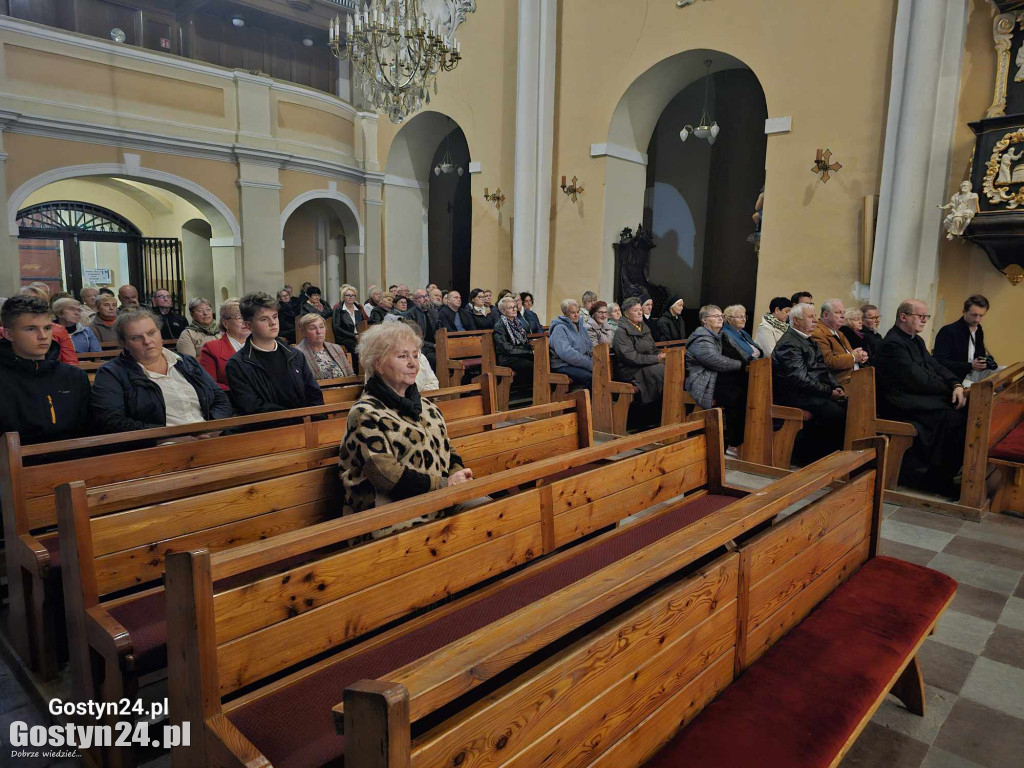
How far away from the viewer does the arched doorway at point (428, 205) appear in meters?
12.2

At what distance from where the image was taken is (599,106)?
8.88m

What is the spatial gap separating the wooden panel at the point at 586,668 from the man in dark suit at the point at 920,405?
326 centimetres

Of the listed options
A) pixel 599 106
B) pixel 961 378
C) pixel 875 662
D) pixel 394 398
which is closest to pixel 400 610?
pixel 394 398

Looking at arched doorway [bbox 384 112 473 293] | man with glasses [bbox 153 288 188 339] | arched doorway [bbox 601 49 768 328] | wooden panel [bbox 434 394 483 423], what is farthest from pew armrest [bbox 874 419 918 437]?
arched doorway [bbox 384 112 473 293]

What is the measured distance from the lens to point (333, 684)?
1.51m

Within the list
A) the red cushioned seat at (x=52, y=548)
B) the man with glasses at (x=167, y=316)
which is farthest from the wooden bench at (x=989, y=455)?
the man with glasses at (x=167, y=316)

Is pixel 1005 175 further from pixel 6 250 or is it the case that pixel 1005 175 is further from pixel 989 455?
pixel 6 250

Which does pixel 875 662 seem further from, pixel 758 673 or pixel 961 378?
pixel 961 378

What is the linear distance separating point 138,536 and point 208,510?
0.19 m

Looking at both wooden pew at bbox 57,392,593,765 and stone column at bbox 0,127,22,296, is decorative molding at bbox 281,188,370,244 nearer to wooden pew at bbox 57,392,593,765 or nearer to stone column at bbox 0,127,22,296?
stone column at bbox 0,127,22,296

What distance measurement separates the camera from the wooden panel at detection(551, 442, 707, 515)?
2236mm

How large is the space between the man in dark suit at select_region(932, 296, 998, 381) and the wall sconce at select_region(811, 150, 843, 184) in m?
2.30

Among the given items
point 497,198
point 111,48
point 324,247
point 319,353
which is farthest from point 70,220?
point 319,353

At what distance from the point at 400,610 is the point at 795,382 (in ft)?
11.9
